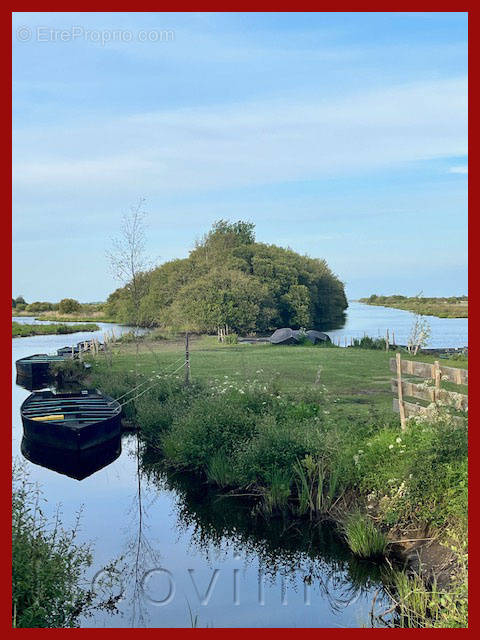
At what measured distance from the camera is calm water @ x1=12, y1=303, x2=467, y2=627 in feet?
25.7

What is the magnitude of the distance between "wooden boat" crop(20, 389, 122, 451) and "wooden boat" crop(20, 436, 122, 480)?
15 cm

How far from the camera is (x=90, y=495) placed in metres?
13.2

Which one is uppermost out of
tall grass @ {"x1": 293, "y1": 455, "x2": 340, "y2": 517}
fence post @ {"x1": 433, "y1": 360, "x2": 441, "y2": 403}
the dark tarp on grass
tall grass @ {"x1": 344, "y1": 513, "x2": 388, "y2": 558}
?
fence post @ {"x1": 433, "y1": 360, "x2": 441, "y2": 403}

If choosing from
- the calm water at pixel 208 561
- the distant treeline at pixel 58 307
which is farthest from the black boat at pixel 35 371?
the distant treeline at pixel 58 307

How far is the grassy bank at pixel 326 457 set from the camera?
8281mm

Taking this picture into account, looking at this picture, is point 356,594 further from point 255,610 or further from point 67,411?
point 67,411

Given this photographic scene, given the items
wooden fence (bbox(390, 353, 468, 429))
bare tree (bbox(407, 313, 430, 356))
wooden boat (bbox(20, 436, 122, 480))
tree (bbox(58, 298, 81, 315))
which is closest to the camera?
wooden fence (bbox(390, 353, 468, 429))

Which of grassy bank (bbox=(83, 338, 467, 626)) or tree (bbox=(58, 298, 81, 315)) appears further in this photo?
tree (bbox=(58, 298, 81, 315))

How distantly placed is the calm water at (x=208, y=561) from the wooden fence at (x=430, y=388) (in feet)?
6.89

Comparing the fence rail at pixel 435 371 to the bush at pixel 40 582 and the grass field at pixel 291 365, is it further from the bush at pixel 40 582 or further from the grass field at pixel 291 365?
the grass field at pixel 291 365

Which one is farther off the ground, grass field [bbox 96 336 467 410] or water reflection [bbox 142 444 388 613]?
grass field [bbox 96 336 467 410]

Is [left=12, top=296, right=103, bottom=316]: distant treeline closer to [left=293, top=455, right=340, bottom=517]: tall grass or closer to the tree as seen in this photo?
the tree

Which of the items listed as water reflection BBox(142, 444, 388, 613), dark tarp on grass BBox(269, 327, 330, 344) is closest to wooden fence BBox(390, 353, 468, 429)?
water reflection BBox(142, 444, 388, 613)
